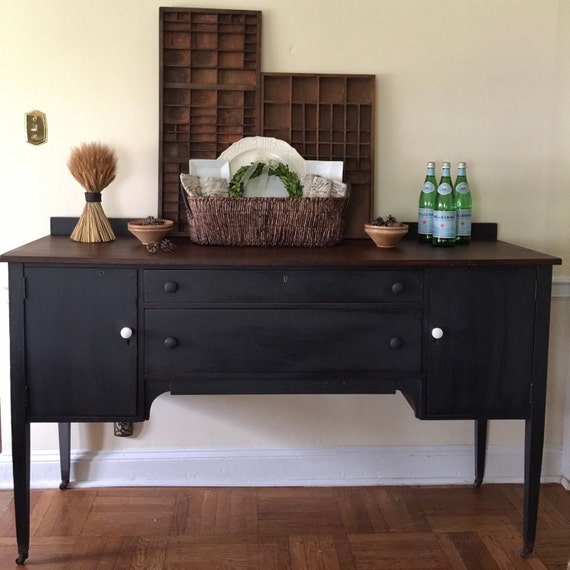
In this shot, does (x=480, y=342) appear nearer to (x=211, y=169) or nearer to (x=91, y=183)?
(x=211, y=169)

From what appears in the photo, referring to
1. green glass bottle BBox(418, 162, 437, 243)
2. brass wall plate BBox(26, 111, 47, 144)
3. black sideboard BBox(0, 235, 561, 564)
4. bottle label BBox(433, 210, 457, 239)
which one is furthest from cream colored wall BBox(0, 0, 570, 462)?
black sideboard BBox(0, 235, 561, 564)

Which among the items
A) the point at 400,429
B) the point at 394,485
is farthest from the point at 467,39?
the point at 394,485

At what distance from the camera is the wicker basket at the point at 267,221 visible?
2285 millimetres

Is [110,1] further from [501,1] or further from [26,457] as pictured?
[26,457]

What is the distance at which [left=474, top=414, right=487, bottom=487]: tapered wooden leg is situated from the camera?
2672 mm

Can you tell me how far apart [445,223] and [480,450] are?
2.80 feet

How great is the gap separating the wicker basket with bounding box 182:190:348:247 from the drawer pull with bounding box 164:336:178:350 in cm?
37

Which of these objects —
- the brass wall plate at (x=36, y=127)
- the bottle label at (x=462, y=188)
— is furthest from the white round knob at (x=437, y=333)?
the brass wall plate at (x=36, y=127)

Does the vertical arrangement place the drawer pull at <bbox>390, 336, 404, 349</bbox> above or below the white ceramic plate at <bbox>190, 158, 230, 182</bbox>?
below

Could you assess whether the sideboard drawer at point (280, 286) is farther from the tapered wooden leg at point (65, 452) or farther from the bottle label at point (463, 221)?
the tapered wooden leg at point (65, 452)

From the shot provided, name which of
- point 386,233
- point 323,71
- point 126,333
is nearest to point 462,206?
point 386,233

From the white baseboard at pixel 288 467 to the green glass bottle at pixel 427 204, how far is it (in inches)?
30.7

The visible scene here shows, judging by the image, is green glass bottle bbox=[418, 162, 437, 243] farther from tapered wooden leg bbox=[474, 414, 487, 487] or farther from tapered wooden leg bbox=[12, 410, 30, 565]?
tapered wooden leg bbox=[12, 410, 30, 565]

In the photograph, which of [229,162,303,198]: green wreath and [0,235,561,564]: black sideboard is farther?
[229,162,303,198]: green wreath
